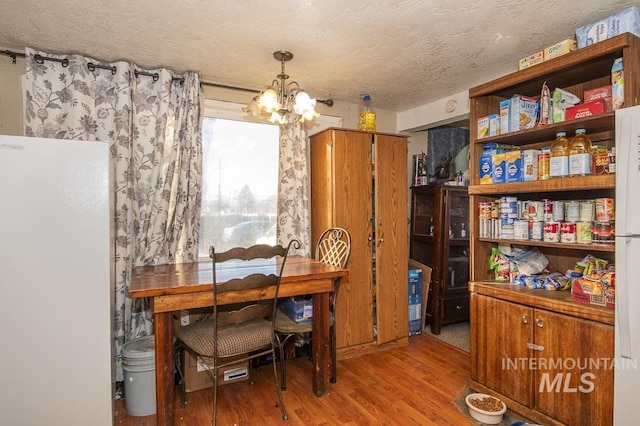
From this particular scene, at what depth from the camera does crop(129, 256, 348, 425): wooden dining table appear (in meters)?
1.92

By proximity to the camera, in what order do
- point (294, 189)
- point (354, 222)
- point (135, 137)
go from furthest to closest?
point (294, 189) → point (354, 222) → point (135, 137)

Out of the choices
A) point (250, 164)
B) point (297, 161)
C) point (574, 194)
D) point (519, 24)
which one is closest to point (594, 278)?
point (574, 194)

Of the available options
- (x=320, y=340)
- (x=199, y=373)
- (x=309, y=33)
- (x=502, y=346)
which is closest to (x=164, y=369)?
(x=199, y=373)

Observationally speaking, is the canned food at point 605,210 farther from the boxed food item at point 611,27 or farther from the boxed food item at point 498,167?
the boxed food item at point 611,27

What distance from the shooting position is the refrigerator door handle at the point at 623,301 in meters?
1.60

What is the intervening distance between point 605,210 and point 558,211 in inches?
11.2

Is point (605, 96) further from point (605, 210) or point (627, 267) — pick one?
point (627, 267)

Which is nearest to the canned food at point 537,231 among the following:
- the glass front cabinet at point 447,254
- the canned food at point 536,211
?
the canned food at point 536,211

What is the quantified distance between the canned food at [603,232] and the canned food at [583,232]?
4 cm

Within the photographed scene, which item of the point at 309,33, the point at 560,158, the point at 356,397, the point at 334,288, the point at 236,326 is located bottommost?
the point at 356,397

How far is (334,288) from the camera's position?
2627 mm

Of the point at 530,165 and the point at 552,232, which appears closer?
the point at 552,232

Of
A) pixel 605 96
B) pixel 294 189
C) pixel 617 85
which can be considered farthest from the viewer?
pixel 294 189

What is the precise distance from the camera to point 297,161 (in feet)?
10.3
